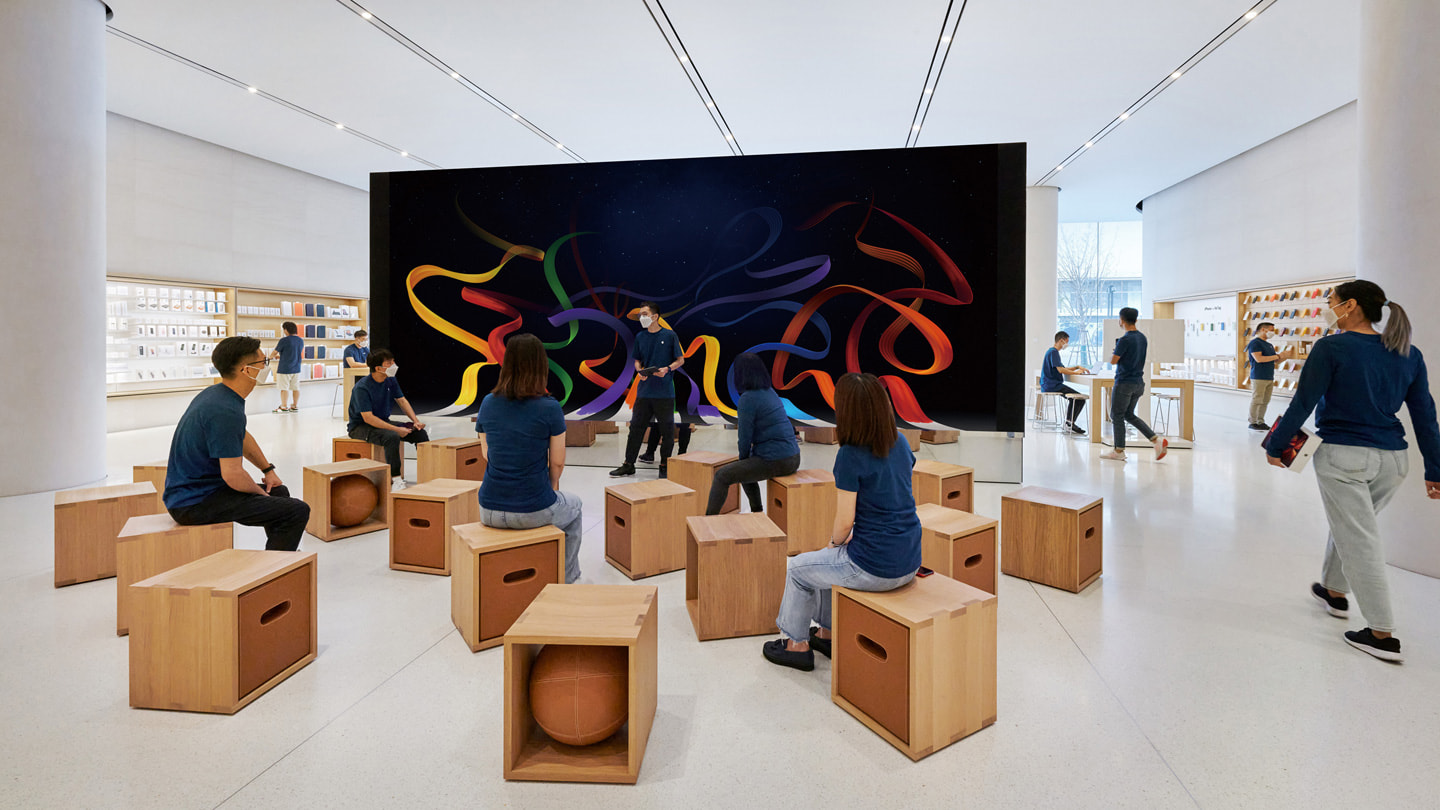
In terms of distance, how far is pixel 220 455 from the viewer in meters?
3.06

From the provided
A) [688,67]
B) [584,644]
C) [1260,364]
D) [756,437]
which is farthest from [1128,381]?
[584,644]

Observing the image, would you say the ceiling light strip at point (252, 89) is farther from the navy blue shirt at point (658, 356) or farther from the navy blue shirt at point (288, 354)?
the navy blue shirt at point (658, 356)

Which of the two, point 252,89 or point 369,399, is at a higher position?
point 252,89

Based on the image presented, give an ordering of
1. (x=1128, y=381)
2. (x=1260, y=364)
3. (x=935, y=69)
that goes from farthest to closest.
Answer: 1. (x=1260, y=364)
2. (x=1128, y=381)
3. (x=935, y=69)

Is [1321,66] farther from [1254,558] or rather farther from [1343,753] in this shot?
[1343,753]

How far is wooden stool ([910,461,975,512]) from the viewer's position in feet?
14.3

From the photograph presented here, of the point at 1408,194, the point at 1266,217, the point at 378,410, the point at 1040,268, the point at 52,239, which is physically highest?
the point at 1266,217

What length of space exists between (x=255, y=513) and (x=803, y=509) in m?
2.88

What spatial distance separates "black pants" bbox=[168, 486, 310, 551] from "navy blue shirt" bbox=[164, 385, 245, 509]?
4cm

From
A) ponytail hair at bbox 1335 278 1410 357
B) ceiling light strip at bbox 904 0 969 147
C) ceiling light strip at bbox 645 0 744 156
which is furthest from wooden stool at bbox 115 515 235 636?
ceiling light strip at bbox 904 0 969 147

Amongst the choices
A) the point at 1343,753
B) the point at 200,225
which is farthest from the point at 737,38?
the point at 200,225

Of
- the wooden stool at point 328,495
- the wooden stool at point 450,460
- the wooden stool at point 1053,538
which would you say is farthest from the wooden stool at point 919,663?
the wooden stool at point 450,460

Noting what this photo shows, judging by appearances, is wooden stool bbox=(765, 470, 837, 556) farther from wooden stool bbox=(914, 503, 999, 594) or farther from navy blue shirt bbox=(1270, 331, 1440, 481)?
navy blue shirt bbox=(1270, 331, 1440, 481)

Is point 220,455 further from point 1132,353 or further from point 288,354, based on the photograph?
point 288,354
